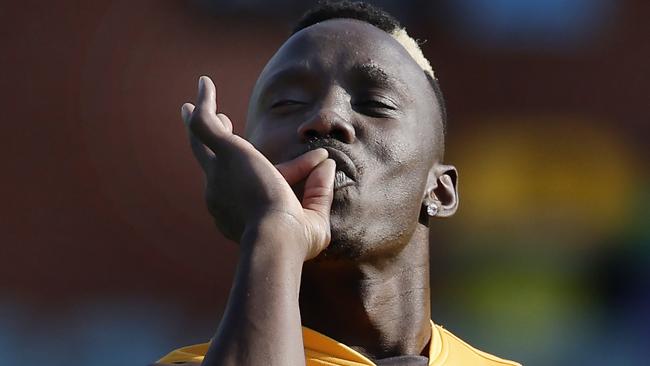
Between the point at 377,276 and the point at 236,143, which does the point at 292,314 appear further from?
the point at 377,276

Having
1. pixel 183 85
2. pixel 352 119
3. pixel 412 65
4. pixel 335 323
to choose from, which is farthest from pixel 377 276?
pixel 183 85

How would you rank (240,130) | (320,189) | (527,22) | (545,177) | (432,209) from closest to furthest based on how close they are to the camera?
1. (320,189)
2. (432,209)
3. (240,130)
4. (545,177)
5. (527,22)

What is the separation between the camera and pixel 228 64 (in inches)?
224

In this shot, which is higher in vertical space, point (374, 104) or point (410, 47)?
point (410, 47)

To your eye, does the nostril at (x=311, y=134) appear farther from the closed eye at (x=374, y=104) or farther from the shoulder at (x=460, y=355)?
the shoulder at (x=460, y=355)

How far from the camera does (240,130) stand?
541cm

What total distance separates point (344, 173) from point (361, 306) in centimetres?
32

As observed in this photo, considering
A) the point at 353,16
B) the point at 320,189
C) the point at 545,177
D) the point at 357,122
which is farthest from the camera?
the point at 545,177

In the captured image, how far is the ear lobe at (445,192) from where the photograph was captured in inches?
107

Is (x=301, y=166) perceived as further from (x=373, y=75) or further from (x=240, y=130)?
(x=240, y=130)

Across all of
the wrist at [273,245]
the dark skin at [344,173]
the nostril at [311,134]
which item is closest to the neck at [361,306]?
the dark skin at [344,173]

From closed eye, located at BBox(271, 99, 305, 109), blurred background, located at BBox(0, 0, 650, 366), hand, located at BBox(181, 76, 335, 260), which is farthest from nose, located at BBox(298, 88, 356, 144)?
blurred background, located at BBox(0, 0, 650, 366)

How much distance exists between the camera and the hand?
1962mm

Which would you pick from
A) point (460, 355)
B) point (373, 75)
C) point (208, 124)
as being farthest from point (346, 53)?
point (460, 355)
